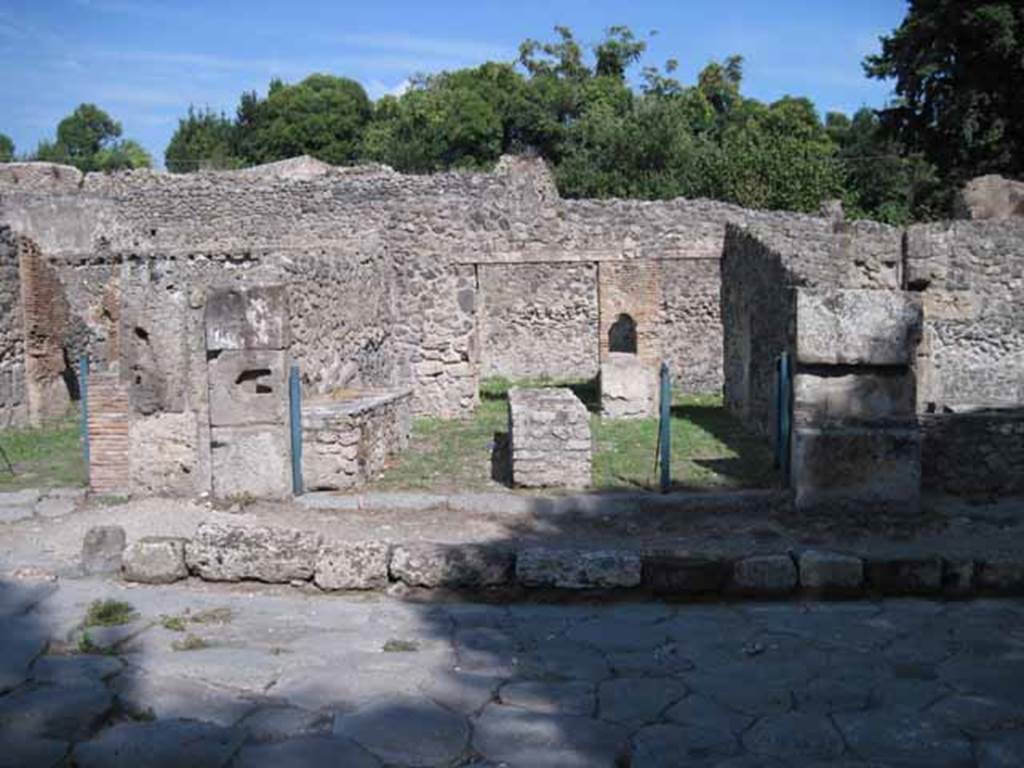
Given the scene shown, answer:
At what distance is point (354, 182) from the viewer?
1823 cm

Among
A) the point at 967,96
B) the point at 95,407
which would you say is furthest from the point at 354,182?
the point at 967,96

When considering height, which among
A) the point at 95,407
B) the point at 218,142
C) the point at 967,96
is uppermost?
the point at 218,142

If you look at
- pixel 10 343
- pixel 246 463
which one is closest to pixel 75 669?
pixel 246 463

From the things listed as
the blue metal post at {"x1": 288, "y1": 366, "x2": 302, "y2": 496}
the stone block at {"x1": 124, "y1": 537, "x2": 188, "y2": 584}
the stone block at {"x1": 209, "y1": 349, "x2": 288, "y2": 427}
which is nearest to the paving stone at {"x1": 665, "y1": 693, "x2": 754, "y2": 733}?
the stone block at {"x1": 124, "y1": 537, "x2": 188, "y2": 584}

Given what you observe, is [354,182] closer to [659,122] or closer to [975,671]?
[659,122]

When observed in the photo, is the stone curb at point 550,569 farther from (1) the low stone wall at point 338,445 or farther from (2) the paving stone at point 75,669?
(1) the low stone wall at point 338,445

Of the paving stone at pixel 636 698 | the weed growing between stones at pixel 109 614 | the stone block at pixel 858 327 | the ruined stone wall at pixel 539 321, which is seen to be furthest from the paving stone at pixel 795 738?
the ruined stone wall at pixel 539 321

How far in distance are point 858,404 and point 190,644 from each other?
14.7ft

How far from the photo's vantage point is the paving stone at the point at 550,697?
3.95m

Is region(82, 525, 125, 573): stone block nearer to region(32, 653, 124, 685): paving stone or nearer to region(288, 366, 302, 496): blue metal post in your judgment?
region(32, 653, 124, 685): paving stone

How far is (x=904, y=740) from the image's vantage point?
3633 mm

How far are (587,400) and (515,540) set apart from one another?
30.9 feet

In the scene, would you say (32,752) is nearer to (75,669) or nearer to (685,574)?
(75,669)

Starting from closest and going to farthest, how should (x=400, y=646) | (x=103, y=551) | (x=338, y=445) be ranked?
(x=400, y=646), (x=103, y=551), (x=338, y=445)
